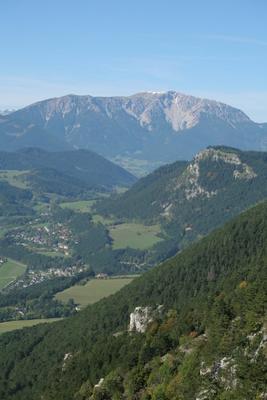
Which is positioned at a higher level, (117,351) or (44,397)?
(117,351)

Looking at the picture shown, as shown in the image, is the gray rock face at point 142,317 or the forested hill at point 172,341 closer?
the forested hill at point 172,341

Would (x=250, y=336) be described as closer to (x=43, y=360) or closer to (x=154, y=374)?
(x=154, y=374)

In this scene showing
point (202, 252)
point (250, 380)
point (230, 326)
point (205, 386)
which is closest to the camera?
point (250, 380)

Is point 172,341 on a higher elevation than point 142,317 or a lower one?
higher

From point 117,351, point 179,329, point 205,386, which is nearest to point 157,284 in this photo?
point 117,351

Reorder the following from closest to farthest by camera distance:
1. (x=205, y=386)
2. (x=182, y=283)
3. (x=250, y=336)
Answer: (x=205, y=386) < (x=250, y=336) < (x=182, y=283)

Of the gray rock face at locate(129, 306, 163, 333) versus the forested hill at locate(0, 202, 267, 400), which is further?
the gray rock face at locate(129, 306, 163, 333)

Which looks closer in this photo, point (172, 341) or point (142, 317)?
point (172, 341)

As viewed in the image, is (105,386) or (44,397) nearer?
(105,386)
